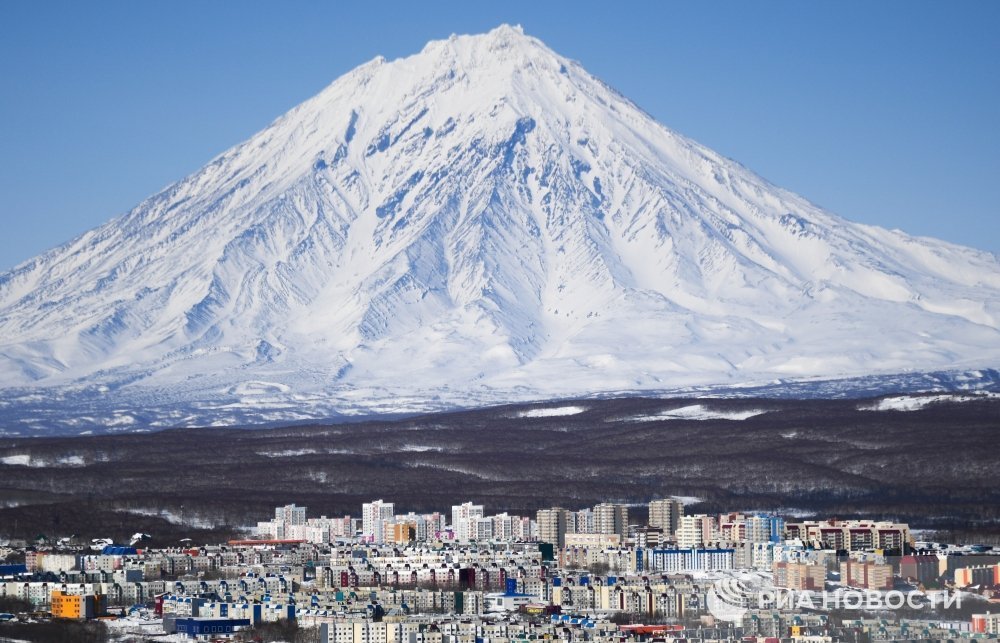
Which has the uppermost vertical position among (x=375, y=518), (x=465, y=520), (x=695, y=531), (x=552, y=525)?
(x=375, y=518)

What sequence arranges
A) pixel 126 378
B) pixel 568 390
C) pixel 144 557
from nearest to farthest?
pixel 144 557 → pixel 568 390 → pixel 126 378

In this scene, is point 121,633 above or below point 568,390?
below

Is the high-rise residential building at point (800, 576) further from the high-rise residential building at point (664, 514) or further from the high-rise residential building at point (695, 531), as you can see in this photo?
the high-rise residential building at point (664, 514)

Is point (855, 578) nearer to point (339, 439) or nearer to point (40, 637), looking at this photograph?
point (40, 637)

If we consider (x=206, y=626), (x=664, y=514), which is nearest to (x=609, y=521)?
(x=664, y=514)

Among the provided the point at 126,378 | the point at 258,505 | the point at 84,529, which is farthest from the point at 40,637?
the point at 126,378

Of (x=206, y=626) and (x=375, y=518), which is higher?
(x=375, y=518)

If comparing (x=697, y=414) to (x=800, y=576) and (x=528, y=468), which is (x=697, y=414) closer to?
(x=528, y=468)

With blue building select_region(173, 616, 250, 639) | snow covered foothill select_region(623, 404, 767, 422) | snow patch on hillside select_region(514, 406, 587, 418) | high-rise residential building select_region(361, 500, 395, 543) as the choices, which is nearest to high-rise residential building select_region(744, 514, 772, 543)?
high-rise residential building select_region(361, 500, 395, 543)
